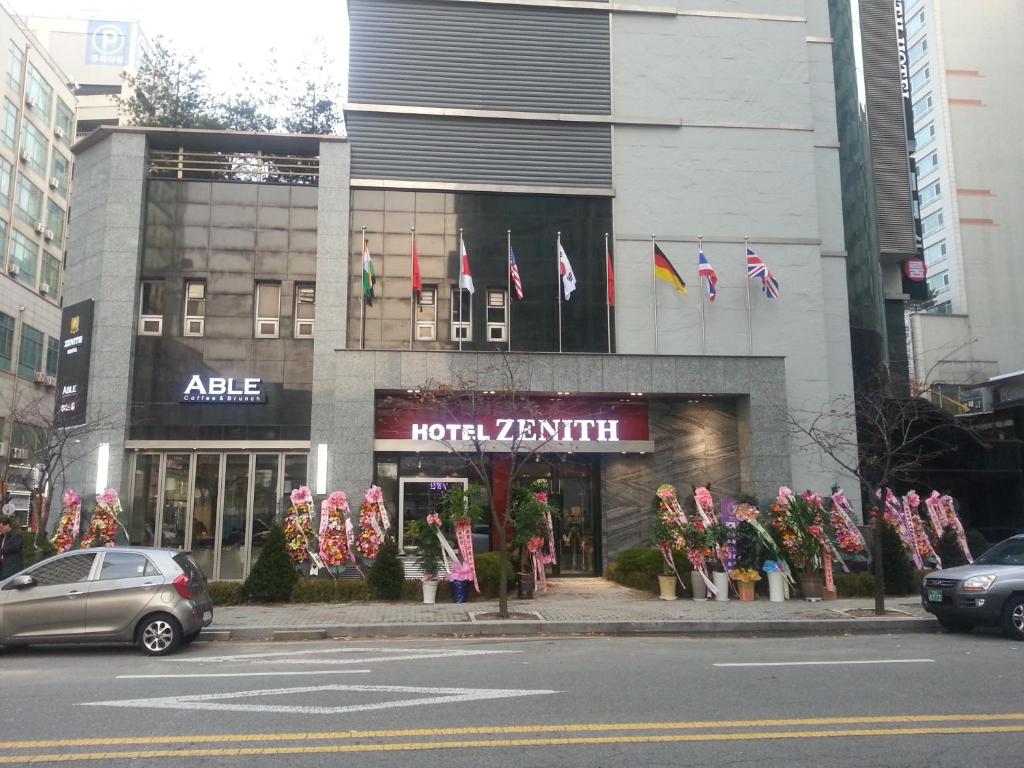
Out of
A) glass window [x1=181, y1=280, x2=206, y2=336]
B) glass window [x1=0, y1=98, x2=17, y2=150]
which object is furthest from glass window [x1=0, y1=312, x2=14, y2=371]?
glass window [x1=181, y1=280, x2=206, y2=336]

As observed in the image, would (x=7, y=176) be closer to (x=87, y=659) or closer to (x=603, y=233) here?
(x=603, y=233)

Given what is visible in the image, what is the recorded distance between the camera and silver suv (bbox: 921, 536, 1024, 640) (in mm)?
12695

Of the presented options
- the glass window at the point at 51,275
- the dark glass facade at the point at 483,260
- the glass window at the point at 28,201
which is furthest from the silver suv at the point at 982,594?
the glass window at the point at 51,275

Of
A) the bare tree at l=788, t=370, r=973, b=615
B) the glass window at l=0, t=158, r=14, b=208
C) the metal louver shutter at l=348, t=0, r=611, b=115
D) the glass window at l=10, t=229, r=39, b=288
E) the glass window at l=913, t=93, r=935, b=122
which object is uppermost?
the glass window at l=913, t=93, r=935, b=122

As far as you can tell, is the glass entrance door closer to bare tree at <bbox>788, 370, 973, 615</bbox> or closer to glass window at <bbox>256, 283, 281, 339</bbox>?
glass window at <bbox>256, 283, 281, 339</bbox>

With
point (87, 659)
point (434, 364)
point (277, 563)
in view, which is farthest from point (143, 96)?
point (87, 659)

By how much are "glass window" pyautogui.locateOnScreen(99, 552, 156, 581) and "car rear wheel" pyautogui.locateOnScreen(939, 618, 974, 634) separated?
12.5 metres

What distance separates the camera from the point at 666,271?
71.7 ft

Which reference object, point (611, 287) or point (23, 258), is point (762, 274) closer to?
point (611, 287)

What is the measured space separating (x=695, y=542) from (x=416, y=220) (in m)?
11.3

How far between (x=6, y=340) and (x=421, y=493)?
3306cm

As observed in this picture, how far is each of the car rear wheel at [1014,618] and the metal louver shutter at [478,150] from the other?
48.0ft

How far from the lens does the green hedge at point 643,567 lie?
18.1 m

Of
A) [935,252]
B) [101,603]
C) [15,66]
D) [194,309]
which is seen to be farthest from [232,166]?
[935,252]
